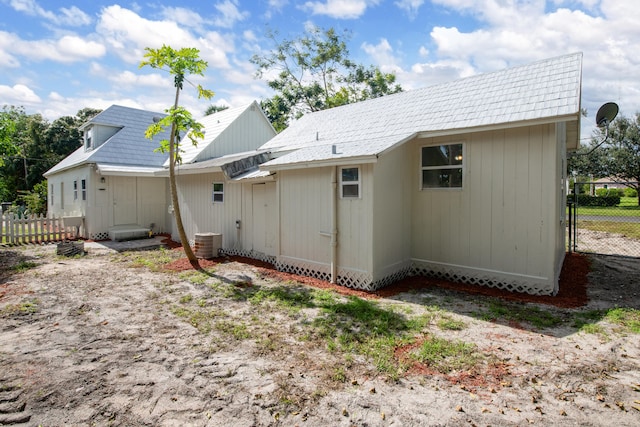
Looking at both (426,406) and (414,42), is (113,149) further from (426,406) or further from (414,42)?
(426,406)

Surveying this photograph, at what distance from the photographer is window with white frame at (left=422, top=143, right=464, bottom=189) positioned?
7273mm

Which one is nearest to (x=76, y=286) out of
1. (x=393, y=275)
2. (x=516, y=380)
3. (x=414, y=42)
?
(x=393, y=275)

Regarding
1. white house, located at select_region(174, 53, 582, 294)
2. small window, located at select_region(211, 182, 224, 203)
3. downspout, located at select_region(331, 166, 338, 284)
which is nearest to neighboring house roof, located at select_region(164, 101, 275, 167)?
small window, located at select_region(211, 182, 224, 203)

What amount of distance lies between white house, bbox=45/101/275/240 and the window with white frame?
9.41 metres

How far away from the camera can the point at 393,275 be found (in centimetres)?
734

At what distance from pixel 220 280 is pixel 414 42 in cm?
1061

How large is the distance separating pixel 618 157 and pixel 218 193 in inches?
1568

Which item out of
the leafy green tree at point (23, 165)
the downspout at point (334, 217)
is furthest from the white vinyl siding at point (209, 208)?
the leafy green tree at point (23, 165)

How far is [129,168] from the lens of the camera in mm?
14906

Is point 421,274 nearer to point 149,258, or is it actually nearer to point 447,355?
point 447,355

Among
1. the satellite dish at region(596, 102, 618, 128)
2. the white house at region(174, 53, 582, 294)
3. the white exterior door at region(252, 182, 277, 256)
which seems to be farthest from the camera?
the white exterior door at region(252, 182, 277, 256)

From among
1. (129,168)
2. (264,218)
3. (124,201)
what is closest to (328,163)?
(264,218)

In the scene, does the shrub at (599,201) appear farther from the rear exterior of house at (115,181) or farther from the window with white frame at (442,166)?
the rear exterior of house at (115,181)

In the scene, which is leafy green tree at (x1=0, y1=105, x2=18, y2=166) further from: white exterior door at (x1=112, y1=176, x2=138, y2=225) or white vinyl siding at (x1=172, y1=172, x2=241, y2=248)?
white vinyl siding at (x1=172, y1=172, x2=241, y2=248)
